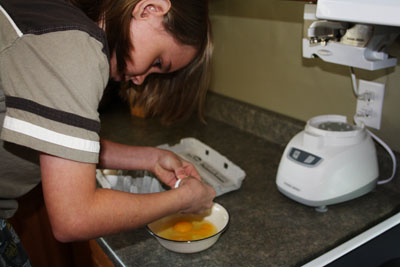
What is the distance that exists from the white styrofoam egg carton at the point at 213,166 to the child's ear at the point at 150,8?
20.3 inches

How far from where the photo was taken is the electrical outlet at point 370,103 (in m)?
1.04

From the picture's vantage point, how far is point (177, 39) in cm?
74

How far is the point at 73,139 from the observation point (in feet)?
1.80

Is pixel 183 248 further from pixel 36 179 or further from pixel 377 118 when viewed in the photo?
pixel 377 118

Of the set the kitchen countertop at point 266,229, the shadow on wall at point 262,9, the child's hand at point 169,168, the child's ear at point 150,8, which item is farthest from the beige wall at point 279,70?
the child's ear at point 150,8

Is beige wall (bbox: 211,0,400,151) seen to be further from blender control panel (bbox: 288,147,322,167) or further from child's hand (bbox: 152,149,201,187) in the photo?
child's hand (bbox: 152,149,201,187)

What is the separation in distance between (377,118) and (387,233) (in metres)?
0.37

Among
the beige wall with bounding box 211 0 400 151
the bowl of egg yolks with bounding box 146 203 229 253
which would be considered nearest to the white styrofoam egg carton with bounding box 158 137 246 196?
the bowl of egg yolks with bounding box 146 203 229 253

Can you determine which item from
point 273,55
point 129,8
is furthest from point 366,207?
point 129,8

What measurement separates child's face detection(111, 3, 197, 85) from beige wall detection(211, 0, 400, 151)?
20.5 inches

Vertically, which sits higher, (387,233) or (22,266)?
(387,233)

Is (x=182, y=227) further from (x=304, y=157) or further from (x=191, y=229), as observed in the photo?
(x=304, y=157)

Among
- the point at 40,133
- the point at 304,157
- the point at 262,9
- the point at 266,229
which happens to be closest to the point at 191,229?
the point at 266,229

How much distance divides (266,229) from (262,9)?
75 cm
